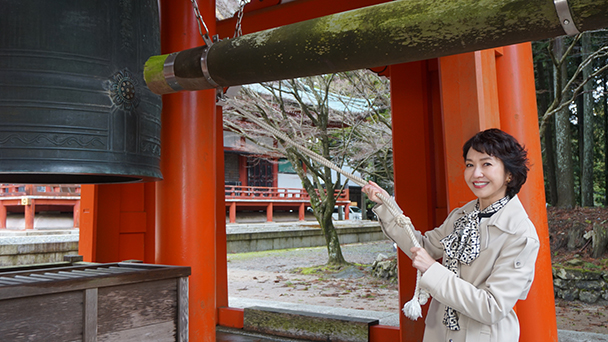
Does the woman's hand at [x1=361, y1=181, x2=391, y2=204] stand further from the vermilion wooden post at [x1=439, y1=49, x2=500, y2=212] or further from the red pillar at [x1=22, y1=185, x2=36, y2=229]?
the red pillar at [x1=22, y1=185, x2=36, y2=229]

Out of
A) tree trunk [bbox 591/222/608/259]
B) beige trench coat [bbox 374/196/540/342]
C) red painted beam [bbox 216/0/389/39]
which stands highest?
red painted beam [bbox 216/0/389/39]

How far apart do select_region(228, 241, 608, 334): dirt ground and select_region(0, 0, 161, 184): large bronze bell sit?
219 inches

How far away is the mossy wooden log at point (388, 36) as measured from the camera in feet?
3.38

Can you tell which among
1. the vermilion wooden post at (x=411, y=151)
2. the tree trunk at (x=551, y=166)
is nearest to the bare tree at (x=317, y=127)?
the tree trunk at (x=551, y=166)

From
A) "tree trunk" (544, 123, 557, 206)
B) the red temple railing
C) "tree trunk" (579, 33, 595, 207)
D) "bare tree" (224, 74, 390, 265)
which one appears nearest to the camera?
"bare tree" (224, 74, 390, 265)

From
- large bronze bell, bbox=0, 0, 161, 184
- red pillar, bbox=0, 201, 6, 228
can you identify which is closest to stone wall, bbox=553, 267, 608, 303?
large bronze bell, bbox=0, 0, 161, 184

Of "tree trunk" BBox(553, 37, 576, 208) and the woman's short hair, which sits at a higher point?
"tree trunk" BBox(553, 37, 576, 208)

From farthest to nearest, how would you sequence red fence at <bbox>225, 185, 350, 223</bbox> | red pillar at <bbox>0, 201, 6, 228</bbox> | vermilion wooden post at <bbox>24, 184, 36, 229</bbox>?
red fence at <bbox>225, 185, 350, 223</bbox> → red pillar at <bbox>0, 201, 6, 228</bbox> → vermilion wooden post at <bbox>24, 184, 36, 229</bbox>

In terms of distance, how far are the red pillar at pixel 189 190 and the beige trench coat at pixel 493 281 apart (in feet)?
4.41

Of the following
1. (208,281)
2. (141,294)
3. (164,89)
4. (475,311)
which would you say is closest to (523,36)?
(475,311)

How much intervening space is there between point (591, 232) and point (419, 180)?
639cm

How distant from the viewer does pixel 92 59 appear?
1.54 meters

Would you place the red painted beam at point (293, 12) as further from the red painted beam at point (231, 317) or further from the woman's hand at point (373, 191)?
the red painted beam at point (231, 317)

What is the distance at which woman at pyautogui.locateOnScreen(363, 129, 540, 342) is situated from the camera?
136 centimetres
